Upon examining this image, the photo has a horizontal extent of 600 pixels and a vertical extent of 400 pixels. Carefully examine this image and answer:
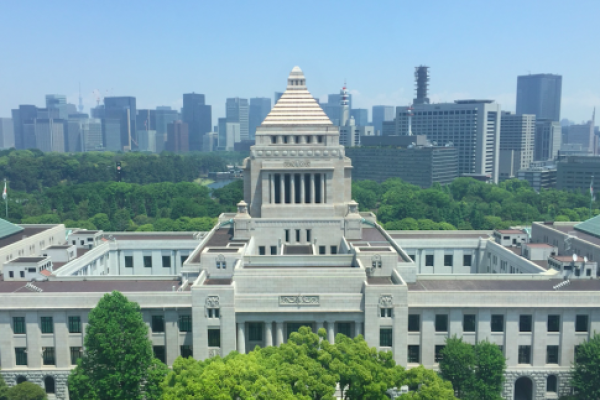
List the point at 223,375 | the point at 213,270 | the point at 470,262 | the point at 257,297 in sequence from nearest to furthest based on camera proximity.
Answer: the point at 223,375 → the point at 257,297 → the point at 213,270 → the point at 470,262

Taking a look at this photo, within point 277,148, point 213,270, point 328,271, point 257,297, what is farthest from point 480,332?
point 277,148

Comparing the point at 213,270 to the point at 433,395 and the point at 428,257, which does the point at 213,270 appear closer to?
the point at 433,395

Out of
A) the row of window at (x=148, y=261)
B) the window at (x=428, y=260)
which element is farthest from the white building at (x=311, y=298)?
the window at (x=428, y=260)

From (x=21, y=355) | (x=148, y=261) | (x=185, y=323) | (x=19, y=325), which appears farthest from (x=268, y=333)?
(x=148, y=261)

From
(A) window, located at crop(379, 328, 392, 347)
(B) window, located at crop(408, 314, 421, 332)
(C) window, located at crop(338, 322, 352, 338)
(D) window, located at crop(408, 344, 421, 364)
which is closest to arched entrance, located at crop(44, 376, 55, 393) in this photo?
(C) window, located at crop(338, 322, 352, 338)

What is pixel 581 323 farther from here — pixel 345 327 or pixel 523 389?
pixel 345 327

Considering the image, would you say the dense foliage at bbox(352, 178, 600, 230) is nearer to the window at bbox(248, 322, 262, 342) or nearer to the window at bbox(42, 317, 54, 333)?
the window at bbox(248, 322, 262, 342)
